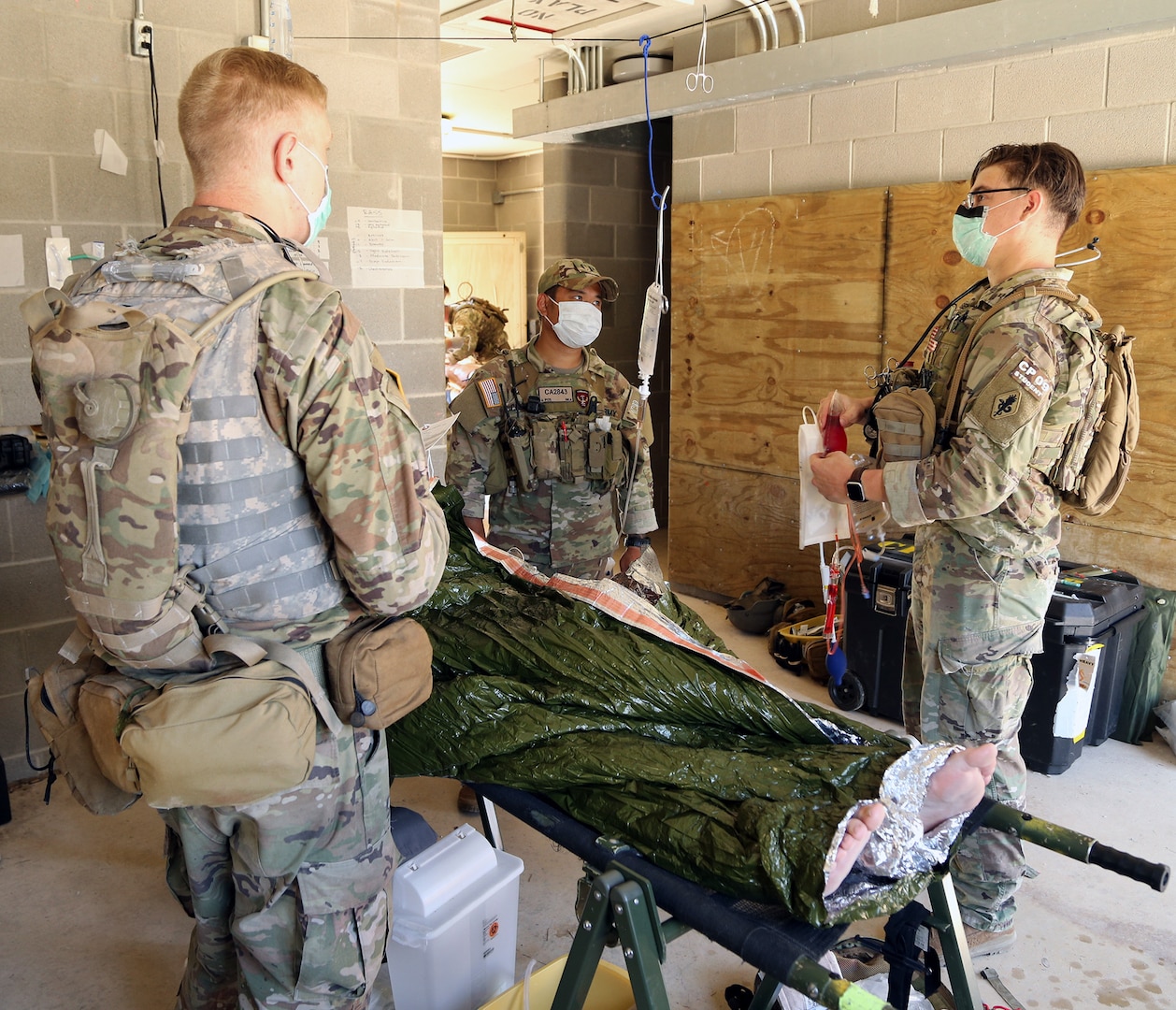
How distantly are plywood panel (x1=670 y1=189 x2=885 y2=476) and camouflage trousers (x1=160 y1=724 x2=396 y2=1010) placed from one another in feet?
10.5

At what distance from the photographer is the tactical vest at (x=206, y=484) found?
1.35 m

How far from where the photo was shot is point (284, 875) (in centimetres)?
150

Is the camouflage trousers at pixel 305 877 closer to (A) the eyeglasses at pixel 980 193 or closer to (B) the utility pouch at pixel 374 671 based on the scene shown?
(B) the utility pouch at pixel 374 671

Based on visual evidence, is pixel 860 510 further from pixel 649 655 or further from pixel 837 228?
pixel 837 228

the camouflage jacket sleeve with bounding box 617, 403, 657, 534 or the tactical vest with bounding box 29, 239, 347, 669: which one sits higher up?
the tactical vest with bounding box 29, 239, 347, 669

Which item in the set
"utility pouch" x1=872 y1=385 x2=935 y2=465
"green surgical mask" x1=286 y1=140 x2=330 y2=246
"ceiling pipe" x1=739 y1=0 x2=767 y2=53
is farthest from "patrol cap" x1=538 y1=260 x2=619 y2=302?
"ceiling pipe" x1=739 y1=0 x2=767 y2=53

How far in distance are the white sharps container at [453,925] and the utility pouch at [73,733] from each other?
54cm

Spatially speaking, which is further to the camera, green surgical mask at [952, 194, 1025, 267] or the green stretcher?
green surgical mask at [952, 194, 1025, 267]

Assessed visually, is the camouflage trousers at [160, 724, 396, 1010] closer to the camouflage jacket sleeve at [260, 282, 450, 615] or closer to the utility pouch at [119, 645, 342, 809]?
the utility pouch at [119, 645, 342, 809]

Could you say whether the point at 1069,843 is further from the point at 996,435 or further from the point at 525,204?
the point at 525,204

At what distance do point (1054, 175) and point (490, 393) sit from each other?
1.64 metres

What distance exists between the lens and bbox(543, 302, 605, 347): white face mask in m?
2.93

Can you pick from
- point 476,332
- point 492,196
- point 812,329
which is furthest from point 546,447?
point 492,196

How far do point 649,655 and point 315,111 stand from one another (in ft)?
3.92
